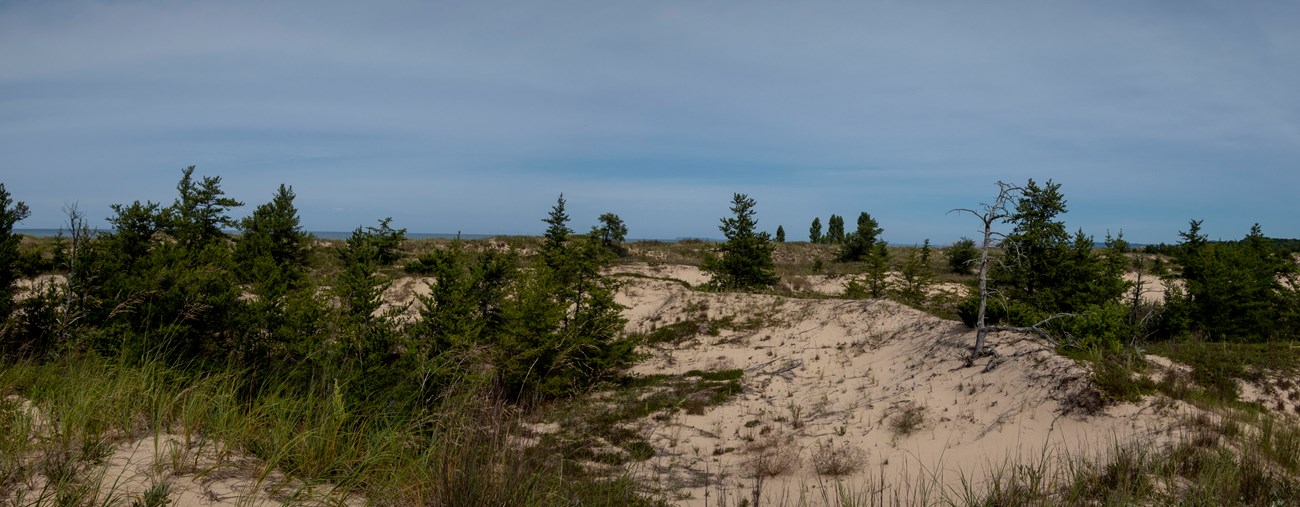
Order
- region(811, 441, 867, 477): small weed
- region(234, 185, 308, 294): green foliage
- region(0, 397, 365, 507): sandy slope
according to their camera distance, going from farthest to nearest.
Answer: region(234, 185, 308, 294): green foliage < region(811, 441, 867, 477): small weed < region(0, 397, 365, 507): sandy slope

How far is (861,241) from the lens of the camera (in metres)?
52.1

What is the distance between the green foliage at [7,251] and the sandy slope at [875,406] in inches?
708

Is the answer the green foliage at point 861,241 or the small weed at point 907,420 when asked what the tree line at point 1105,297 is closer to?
the small weed at point 907,420

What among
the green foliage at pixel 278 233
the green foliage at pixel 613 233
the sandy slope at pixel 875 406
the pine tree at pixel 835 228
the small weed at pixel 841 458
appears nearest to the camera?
the sandy slope at pixel 875 406

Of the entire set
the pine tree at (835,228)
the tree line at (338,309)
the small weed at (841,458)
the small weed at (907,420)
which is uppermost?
the pine tree at (835,228)

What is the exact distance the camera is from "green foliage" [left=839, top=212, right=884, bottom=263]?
5112 centimetres

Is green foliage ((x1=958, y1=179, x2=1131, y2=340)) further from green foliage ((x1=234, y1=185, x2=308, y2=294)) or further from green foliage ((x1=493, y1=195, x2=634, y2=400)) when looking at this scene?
green foliage ((x1=234, y1=185, x2=308, y2=294))

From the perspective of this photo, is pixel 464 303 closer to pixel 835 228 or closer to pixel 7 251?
pixel 7 251

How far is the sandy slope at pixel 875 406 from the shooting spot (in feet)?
30.1

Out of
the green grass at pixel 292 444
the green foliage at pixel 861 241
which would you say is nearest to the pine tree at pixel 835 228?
the green foliage at pixel 861 241

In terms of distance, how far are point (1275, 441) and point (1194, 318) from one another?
17036 mm

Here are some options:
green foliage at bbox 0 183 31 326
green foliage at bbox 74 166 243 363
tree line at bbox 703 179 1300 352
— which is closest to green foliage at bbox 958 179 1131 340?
tree line at bbox 703 179 1300 352

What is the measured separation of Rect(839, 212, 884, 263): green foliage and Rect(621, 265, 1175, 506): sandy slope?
3243cm

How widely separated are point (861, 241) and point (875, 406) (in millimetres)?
41972
